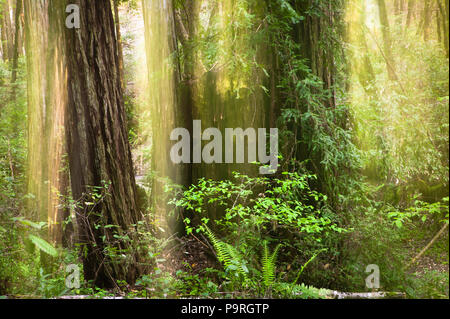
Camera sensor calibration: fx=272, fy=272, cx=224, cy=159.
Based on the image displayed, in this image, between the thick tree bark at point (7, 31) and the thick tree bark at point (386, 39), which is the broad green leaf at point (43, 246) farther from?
the thick tree bark at point (386, 39)

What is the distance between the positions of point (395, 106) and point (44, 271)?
4.43 m

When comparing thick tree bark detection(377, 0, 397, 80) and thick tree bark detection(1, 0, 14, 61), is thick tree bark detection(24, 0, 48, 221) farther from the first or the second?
thick tree bark detection(377, 0, 397, 80)

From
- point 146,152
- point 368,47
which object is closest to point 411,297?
point 368,47

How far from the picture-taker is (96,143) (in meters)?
2.97

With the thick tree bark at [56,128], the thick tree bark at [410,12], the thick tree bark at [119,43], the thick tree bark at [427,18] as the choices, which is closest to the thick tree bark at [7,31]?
the thick tree bark at [56,128]

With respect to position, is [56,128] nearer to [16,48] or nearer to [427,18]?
[16,48]

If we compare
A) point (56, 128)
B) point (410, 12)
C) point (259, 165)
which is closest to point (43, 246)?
point (56, 128)

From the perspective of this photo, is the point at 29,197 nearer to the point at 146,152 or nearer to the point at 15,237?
the point at 15,237

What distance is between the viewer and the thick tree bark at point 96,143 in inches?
116

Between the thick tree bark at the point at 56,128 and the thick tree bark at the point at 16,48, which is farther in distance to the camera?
the thick tree bark at the point at 16,48

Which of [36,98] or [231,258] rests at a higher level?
[36,98]

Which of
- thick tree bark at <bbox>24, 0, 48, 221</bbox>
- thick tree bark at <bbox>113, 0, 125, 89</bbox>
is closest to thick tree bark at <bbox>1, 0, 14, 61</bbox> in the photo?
thick tree bark at <bbox>24, 0, 48, 221</bbox>

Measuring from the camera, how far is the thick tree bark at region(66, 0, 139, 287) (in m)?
2.94
